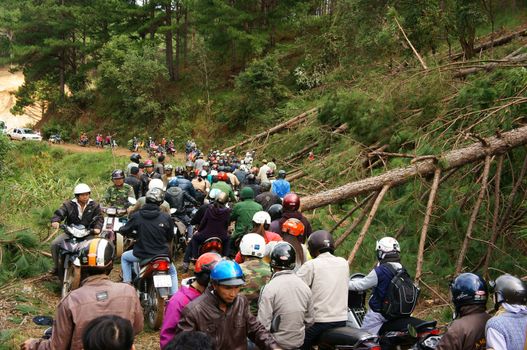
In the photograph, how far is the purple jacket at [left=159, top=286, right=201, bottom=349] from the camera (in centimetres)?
423

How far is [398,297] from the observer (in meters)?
5.25

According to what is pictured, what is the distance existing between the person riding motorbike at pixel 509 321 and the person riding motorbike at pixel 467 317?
16 cm

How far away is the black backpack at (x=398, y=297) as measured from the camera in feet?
17.2

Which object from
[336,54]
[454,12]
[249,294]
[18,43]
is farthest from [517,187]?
[18,43]

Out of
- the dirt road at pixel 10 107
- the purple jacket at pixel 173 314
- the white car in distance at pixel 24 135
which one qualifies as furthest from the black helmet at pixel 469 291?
the dirt road at pixel 10 107

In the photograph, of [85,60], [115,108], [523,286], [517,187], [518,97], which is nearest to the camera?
[523,286]

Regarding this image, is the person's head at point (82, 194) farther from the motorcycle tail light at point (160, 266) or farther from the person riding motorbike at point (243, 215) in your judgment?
the person riding motorbike at point (243, 215)

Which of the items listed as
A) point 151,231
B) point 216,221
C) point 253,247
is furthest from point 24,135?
point 253,247

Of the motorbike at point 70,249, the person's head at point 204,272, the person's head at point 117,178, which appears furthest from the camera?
the person's head at point 117,178

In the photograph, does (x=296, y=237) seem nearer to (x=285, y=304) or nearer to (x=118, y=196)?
(x=285, y=304)

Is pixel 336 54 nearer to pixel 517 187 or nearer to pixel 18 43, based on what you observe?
pixel 517 187

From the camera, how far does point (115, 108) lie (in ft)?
144

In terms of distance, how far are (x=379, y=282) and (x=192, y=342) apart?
282cm

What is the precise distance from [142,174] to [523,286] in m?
9.59
